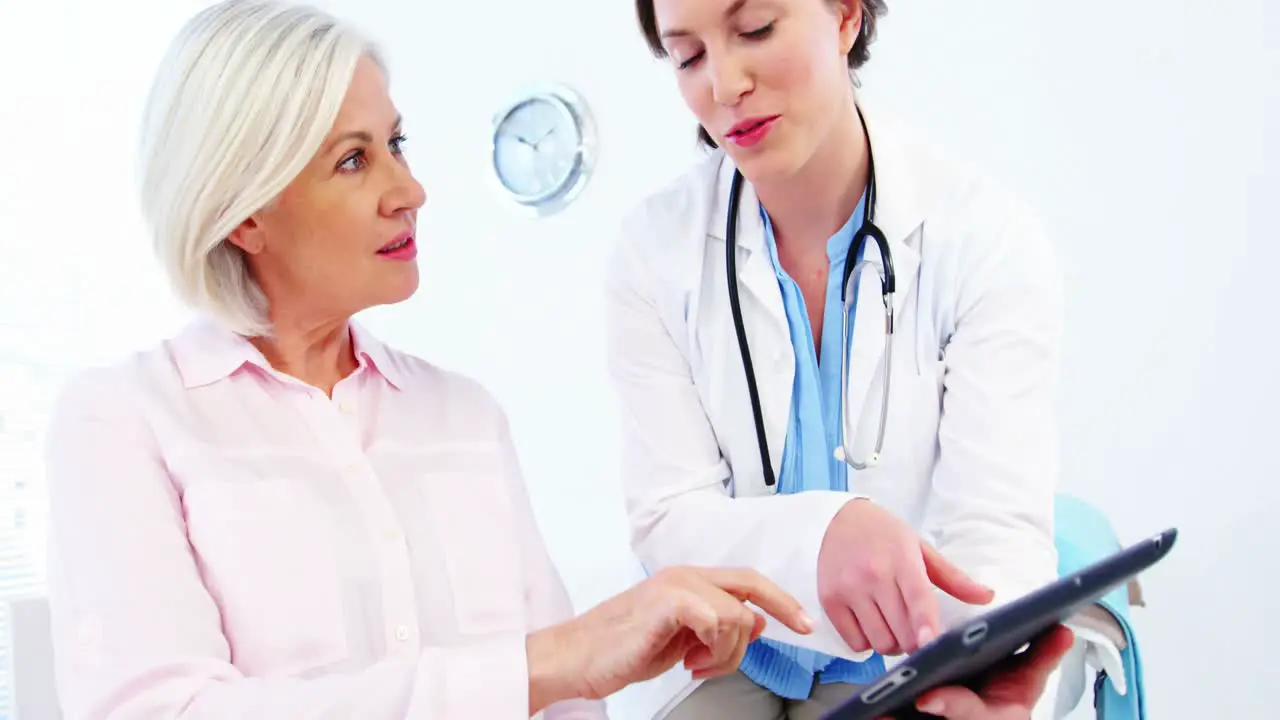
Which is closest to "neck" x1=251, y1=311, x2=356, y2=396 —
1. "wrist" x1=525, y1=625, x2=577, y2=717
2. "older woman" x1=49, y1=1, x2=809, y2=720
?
"older woman" x1=49, y1=1, x2=809, y2=720

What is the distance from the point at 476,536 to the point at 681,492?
0.78 ft

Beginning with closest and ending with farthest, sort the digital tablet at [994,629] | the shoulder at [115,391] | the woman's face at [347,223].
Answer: the digital tablet at [994,629] → the shoulder at [115,391] → the woman's face at [347,223]

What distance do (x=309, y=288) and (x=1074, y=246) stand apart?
49.9 inches

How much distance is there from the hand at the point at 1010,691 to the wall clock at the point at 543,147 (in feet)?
6.56

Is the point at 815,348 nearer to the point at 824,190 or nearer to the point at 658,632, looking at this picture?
the point at 824,190

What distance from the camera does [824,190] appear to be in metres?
1.36

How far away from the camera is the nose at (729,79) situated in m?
1.18

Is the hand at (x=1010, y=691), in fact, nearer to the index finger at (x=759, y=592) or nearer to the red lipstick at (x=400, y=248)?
the index finger at (x=759, y=592)

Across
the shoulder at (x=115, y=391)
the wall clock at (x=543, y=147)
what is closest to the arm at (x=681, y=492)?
the shoulder at (x=115, y=391)

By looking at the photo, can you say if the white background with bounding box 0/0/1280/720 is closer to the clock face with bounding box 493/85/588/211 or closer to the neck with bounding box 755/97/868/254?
the clock face with bounding box 493/85/588/211

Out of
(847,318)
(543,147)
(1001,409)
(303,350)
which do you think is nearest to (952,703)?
(1001,409)

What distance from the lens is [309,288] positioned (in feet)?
3.99

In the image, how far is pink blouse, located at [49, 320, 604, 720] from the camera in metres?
0.96

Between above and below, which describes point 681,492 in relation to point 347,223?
below
